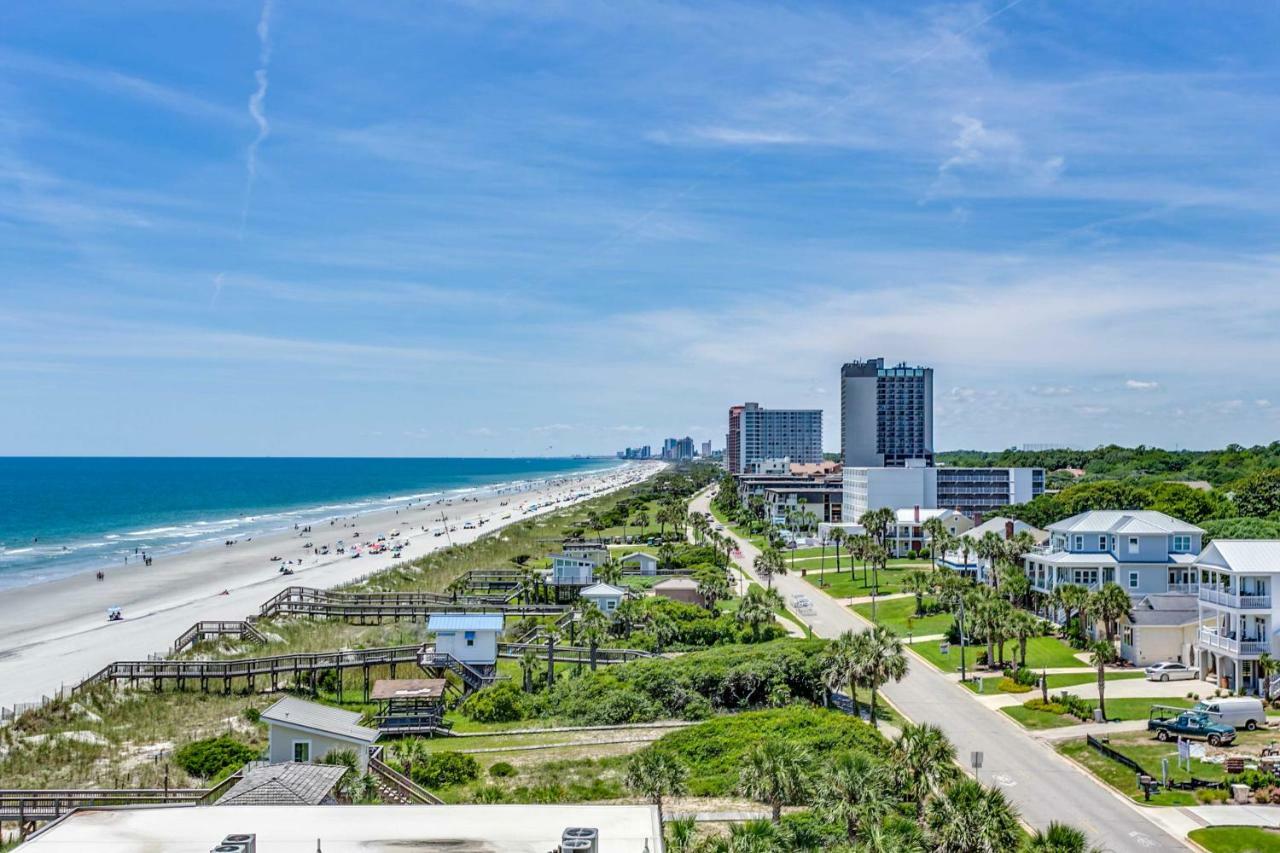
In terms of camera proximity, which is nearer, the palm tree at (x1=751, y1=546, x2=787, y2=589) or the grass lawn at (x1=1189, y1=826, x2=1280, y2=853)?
the grass lawn at (x1=1189, y1=826, x2=1280, y2=853)

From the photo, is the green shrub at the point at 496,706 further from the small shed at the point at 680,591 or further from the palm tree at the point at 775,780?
the small shed at the point at 680,591

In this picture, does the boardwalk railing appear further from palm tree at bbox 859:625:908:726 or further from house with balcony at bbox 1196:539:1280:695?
house with balcony at bbox 1196:539:1280:695

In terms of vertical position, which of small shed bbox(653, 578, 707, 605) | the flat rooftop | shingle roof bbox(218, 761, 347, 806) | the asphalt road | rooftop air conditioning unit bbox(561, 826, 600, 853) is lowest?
the asphalt road

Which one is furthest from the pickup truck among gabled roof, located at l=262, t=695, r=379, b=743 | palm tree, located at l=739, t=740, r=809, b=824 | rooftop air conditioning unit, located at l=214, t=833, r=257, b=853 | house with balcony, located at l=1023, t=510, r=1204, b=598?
rooftop air conditioning unit, located at l=214, t=833, r=257, b=853

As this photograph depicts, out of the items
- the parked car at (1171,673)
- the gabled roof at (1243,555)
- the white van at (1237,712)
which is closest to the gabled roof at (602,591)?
the parked car at (1171,673)

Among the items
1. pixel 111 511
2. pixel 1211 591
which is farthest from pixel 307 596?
pixel 111 511

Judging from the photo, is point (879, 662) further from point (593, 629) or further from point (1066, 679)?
point (593, 629)
